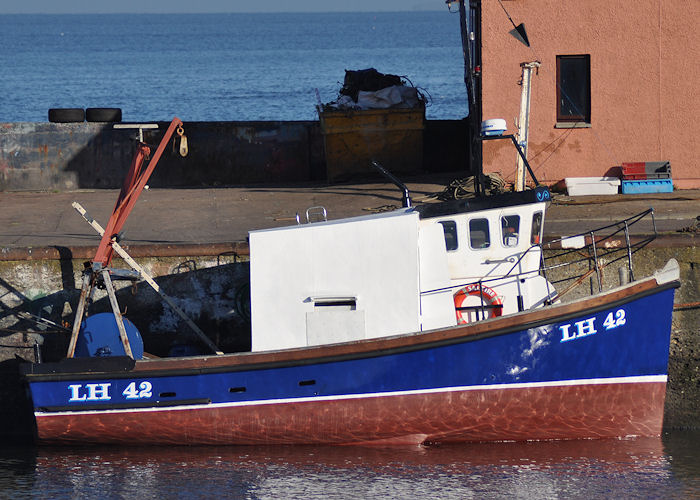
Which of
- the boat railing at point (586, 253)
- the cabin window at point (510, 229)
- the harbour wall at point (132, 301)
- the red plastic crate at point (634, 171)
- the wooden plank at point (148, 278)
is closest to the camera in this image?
the cabin window at point (510, 229)

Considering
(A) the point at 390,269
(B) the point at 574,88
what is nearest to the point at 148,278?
(A) the point at 390,269

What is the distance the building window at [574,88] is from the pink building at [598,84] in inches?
0.6

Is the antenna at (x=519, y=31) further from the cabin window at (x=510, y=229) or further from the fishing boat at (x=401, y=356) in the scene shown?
the cabin window at (x=510, y=229)

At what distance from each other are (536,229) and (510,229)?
312mm

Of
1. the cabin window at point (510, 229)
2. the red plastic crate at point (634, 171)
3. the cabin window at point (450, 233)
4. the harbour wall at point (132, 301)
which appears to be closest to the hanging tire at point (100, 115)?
the harbour wall at point (132, 301)

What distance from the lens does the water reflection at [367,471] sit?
1133 centimetres

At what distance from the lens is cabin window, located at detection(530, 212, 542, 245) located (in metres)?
12.6

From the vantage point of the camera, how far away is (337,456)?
489 inches

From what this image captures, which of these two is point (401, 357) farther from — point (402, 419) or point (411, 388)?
point (402, 419)

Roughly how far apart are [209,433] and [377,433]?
6.36ft

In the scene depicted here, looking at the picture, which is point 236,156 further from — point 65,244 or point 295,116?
point 295,116

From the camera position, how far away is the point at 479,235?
12.6 metres

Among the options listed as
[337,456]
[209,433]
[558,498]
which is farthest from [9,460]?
[558,498]

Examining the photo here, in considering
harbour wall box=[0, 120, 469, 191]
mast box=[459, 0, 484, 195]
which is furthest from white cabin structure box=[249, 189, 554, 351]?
harbour wall box=[0, 120, 469, 191]
